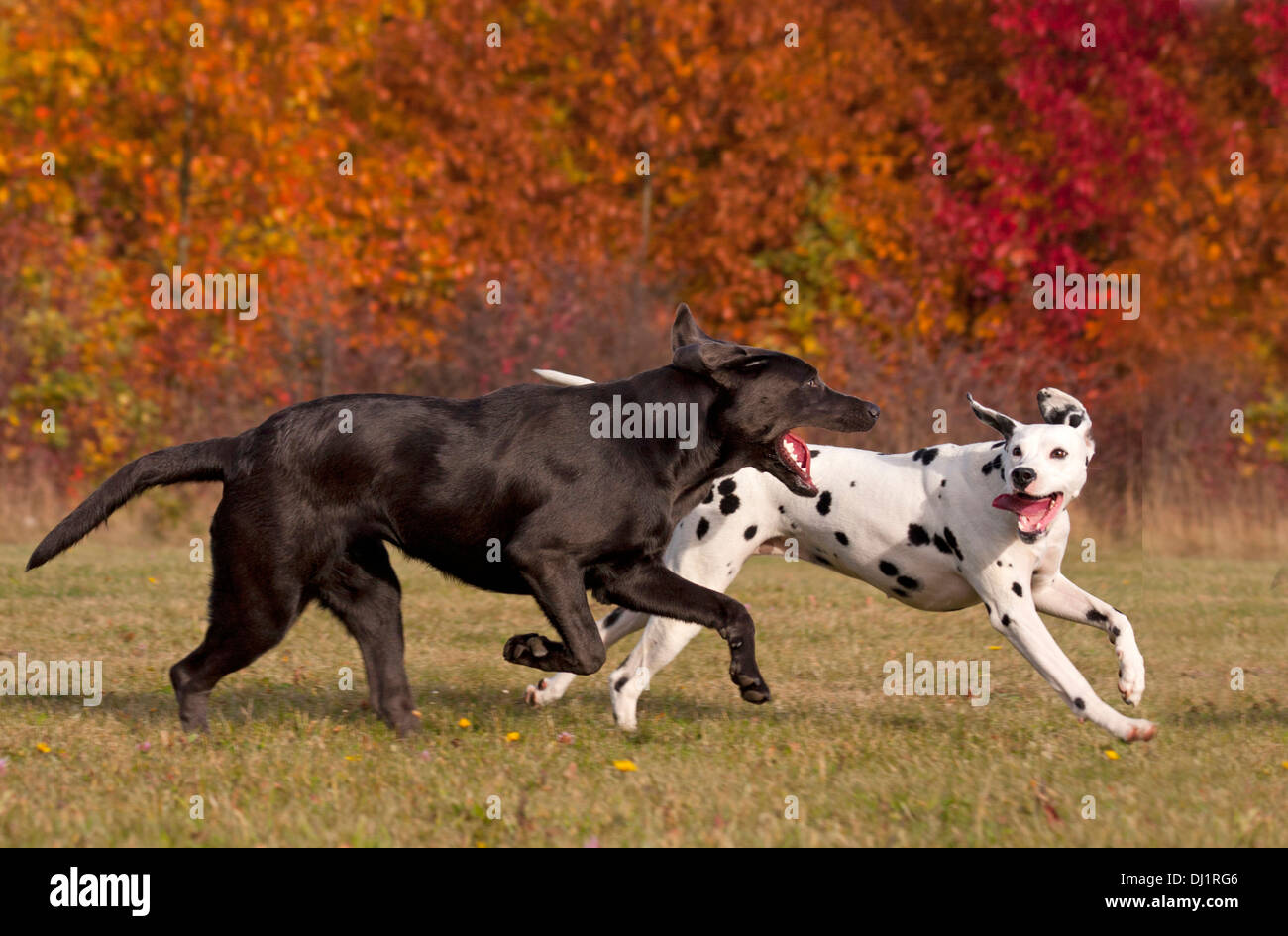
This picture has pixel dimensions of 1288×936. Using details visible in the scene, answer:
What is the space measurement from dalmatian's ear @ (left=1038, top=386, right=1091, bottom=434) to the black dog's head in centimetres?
108

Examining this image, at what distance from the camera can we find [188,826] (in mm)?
4844

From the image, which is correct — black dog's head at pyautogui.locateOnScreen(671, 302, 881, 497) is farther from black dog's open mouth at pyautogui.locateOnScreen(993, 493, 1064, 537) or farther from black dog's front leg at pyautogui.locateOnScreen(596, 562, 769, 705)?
black dog's open mouth at pyautogui.locateOnScreen(993, 493, 1064, 537)

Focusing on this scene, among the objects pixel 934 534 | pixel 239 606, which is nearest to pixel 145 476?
pixel 239 606

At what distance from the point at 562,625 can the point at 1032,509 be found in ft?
7.09

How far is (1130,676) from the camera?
642 centimetres

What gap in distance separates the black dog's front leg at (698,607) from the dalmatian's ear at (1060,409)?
1.91 m

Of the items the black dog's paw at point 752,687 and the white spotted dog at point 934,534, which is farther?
the white spotted dog at point 934,534

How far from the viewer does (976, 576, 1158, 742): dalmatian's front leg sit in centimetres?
603

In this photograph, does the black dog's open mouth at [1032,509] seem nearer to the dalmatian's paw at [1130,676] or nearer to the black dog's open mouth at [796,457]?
the dalmatian's paw at [1130,676]

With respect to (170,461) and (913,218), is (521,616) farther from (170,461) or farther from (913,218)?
(913,218)

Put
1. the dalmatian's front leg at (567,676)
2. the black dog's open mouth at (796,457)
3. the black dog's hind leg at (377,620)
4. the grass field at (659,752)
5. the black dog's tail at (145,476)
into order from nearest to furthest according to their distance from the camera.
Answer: the grass field at (659,752) → the black dog's tail at (145,476) → the black dog's open mouth at (796,457) → the black dog's hind leg at (377,620) → the dalmatian's front leg at (567,676)

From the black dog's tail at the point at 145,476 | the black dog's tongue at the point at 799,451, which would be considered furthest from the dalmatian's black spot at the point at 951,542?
the black dog's tail at the point at 145,476

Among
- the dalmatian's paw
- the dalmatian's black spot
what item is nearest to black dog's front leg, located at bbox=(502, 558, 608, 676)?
the dalmatian's black spot

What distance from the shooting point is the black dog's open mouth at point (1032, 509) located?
6402mm
